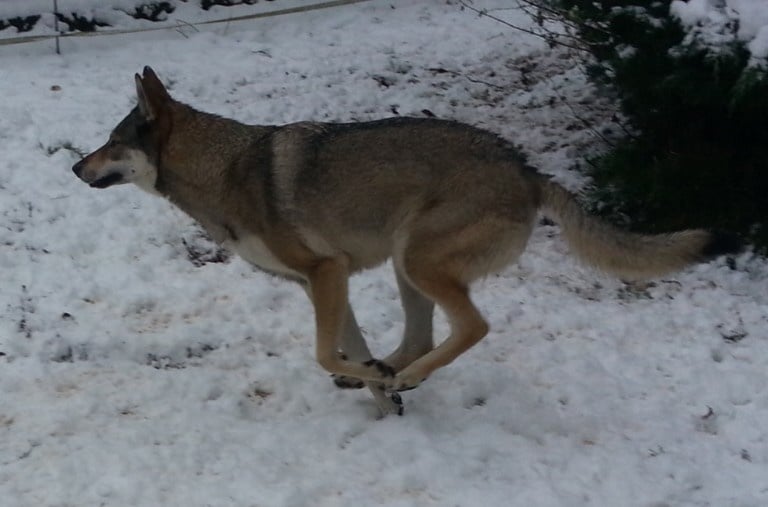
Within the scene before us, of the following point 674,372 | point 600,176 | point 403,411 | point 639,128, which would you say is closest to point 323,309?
point 403,411

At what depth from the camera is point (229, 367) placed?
5293 millimetres

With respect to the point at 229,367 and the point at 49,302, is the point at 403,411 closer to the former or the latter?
the point at 229,367

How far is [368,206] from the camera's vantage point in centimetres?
477

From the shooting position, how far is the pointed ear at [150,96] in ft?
15.9

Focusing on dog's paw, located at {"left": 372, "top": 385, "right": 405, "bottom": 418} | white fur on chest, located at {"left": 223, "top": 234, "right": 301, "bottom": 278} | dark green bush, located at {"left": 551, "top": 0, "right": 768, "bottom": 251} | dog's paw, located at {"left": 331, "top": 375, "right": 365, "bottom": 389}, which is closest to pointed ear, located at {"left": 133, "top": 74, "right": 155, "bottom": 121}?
white fur on chest, located at {"left": 223, "top": 234, "right": 301, "bottom": 278}

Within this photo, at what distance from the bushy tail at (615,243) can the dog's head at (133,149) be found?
1.98 meters

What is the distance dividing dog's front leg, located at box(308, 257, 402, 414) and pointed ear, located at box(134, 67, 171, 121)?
1.18m

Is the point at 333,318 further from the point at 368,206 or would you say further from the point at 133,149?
the point at 133,149

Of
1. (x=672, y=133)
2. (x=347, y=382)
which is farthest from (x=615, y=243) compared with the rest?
(x=672, y=133)

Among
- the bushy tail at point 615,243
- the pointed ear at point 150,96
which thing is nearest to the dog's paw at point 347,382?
the bushy tail at point 615,243

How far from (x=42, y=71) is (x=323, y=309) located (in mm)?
5829

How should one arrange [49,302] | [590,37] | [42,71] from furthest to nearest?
[42,71]
[590,37]
[49,302]

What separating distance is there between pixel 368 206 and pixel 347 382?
0.98 m

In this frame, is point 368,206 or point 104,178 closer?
point 368,206
